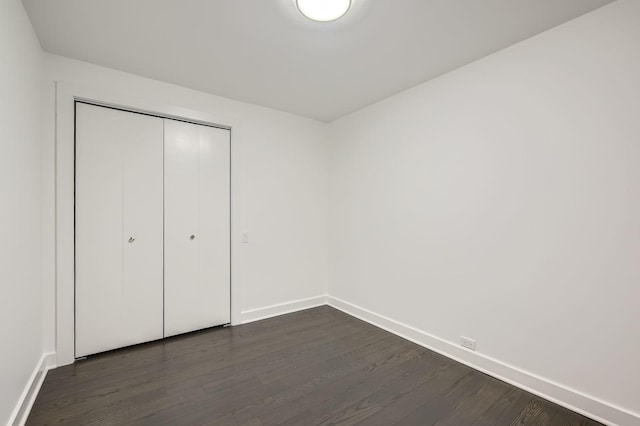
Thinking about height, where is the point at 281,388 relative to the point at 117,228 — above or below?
below

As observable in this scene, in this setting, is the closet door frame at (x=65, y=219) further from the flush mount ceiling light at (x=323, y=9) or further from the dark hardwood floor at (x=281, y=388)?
the flush mount ceiling light at (x=323, y=9)

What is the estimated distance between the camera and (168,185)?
285cm

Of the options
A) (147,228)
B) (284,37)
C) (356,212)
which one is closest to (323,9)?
(284,37)

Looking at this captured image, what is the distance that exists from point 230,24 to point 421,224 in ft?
7.72

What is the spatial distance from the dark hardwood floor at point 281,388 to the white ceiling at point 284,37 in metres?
2.62

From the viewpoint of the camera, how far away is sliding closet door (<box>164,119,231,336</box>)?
288 cm

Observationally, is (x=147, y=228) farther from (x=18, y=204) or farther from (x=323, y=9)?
(x=323, y=9)

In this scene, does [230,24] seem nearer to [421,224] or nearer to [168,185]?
[168,185]

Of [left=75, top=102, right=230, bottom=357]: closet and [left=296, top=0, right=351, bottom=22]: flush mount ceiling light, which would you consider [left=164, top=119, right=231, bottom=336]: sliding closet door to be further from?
[left=296, top=0, right=351, bottom=22]: flush mount ceiling light

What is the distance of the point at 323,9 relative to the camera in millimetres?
1736

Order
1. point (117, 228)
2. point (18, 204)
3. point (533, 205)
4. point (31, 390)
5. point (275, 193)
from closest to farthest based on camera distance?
1. point (18, 204)
2. point (31, 390)
3. point (533, 205)
4. point (117, 228)
5. point (275, 193)

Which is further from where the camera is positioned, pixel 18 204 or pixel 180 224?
pixel 180 224

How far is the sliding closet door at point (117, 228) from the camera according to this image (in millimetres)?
Answer: 2461

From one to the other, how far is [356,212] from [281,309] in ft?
5.21
